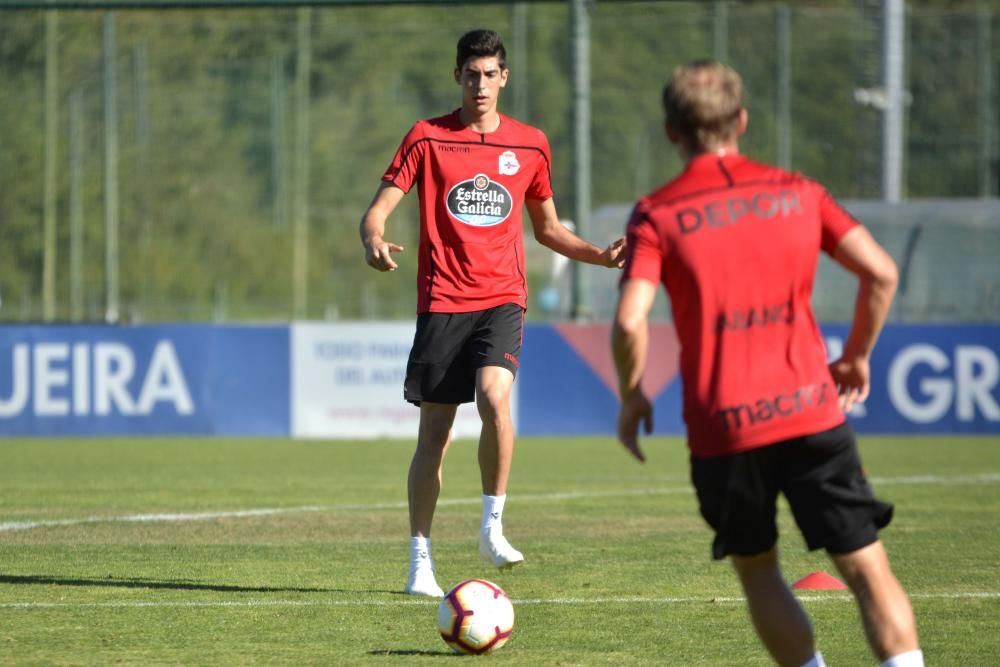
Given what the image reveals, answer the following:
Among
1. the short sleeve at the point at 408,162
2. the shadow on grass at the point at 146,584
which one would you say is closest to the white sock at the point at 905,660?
the shadow on grass at the point at 146,584

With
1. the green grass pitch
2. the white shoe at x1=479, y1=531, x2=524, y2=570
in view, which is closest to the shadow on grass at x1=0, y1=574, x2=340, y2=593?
the green grass pitch

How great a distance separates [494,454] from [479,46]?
1.72 meters

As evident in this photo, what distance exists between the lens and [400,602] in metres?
6.92

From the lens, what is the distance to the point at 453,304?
291 inches

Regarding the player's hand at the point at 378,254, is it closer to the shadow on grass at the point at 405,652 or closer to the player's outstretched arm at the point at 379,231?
the player's outstretched arm at the point at 379,231

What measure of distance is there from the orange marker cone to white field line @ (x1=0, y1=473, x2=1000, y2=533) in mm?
4132

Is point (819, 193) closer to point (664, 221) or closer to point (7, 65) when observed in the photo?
point (664, 221)

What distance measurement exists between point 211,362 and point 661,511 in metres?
8.63

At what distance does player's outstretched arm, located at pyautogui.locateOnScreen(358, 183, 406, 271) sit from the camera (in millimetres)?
6582

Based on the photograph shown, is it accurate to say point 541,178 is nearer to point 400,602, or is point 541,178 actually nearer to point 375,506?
point 400,602

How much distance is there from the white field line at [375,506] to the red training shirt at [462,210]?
3.38 m

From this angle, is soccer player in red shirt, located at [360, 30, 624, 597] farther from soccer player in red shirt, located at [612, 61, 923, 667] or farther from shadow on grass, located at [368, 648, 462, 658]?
soccer player in red shirt, located at [612, 61, 923, 667]

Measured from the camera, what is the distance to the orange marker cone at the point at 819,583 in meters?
7.20

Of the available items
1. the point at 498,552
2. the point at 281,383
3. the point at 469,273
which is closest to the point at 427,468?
the point at 498,552
